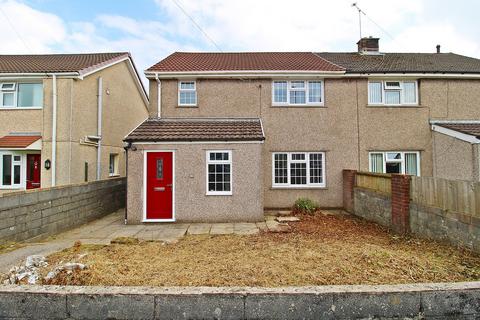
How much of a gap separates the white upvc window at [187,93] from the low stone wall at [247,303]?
31.1 feet

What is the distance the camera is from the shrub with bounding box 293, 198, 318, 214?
10.0 m

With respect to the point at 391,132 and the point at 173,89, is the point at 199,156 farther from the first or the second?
the point at 391,132

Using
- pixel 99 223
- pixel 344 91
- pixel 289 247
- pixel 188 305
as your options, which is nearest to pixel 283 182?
pixel 344 91

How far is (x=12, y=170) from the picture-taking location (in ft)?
38.3

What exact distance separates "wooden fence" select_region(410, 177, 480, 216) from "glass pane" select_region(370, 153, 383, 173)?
489cm

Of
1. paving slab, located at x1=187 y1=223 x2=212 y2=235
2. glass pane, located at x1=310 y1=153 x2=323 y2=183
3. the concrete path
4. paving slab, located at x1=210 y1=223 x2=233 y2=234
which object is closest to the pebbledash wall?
glass pane, located at x1=310 y1=153 x2=323 y2=183

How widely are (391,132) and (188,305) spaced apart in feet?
36.7

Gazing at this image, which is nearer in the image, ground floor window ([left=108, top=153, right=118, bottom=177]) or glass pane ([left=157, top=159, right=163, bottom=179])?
glass pane ([left=157, top=159, right=163, bottom=179])

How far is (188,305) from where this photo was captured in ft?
9.74

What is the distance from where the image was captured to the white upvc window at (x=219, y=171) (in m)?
9.23

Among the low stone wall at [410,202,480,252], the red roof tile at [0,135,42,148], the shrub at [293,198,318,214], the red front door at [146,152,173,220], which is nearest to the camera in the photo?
the low stone wall at [410,202,480,252]

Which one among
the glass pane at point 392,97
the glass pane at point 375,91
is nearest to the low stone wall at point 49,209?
the glass pane at point 375,91

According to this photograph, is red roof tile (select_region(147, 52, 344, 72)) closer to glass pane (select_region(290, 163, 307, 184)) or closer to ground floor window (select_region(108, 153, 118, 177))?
glass pane (select_region(290, 163, 307, 184))

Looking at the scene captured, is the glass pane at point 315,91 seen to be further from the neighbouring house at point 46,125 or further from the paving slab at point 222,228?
the neighbouring house at point 46,125
